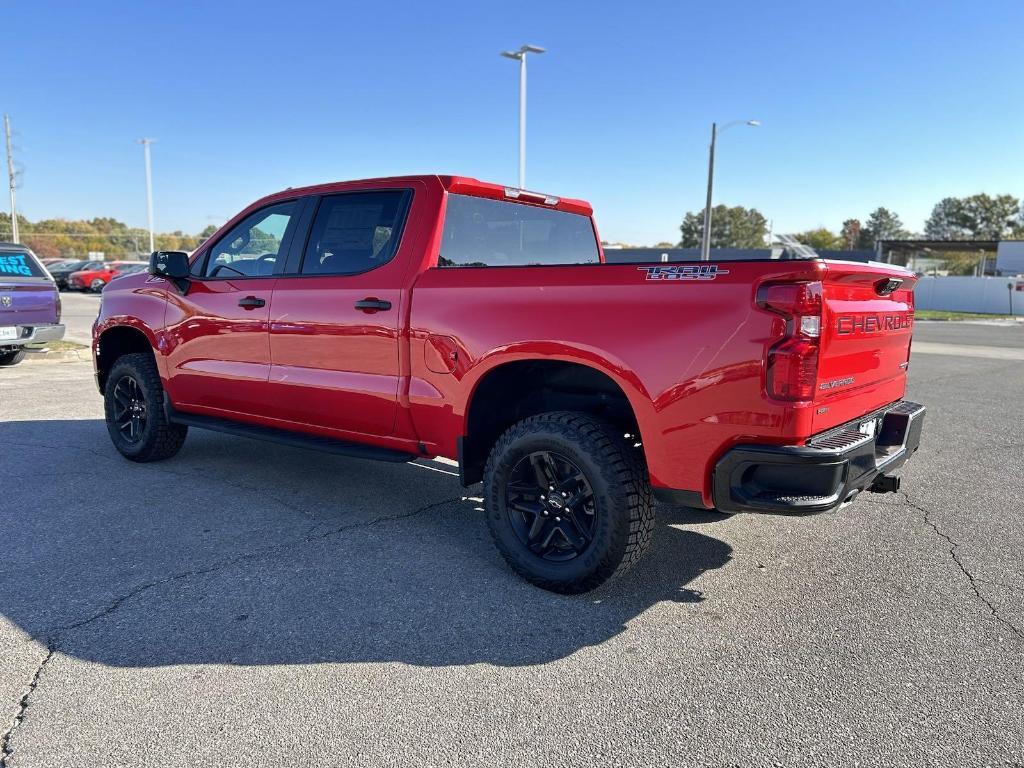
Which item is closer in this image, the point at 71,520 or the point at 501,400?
the point at 501,400

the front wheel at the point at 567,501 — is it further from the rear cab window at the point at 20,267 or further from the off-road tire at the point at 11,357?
the off-road tire at the point at 11,357

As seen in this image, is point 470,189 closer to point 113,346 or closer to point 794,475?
point 794,475

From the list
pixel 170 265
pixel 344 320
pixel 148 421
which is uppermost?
pixel 170 265

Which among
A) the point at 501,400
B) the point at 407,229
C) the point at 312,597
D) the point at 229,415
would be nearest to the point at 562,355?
the point at 501,400

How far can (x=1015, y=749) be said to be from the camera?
7.93ft

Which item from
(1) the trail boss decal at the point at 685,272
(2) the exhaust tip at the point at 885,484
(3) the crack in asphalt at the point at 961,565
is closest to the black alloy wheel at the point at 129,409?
(1) the trail boss decal at the point at 685,272

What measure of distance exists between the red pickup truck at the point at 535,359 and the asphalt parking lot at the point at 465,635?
463 millimetres

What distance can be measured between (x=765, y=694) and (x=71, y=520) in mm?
3871

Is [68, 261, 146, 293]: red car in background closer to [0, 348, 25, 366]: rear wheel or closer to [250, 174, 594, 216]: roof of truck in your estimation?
[0, 348, 25, 366]: rear wheel

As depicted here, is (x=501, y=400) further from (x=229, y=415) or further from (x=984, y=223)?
(x=984, y=223)

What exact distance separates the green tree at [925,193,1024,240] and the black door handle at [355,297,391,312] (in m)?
93.5

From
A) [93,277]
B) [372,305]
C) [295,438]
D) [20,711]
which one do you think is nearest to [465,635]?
[20,711]

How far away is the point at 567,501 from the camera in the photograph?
11.7 ft

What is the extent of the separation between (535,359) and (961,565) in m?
2.49
